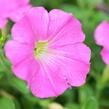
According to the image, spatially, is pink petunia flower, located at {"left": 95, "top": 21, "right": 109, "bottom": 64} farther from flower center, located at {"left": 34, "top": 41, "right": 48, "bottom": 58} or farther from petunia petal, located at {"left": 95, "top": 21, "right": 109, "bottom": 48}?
flower center, located at {"left": 34, "top": 41, "right": 48, "bottom": 58}

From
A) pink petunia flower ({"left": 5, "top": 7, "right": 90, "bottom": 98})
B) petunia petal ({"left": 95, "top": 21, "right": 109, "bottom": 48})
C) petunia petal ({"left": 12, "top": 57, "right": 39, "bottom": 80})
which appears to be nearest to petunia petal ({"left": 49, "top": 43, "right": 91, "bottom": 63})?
pink petunia flower ({"left": 5, "top": 7, "right": 90, "bottom": 98})

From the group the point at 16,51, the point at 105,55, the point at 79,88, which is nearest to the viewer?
the point at 16,51

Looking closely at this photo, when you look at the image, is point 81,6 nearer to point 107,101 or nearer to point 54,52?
point 107,101

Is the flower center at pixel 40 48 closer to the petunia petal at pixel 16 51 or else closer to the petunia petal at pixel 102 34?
the petunia petal at pixel 16 51

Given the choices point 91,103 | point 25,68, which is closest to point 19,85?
point 91,103

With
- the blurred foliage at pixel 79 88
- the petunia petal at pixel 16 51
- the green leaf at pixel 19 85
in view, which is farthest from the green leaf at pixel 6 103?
the petunia petal at pixel 16 51

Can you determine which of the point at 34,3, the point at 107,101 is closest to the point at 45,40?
the point at 107,101

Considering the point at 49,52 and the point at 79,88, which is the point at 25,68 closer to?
the point at 49,52
